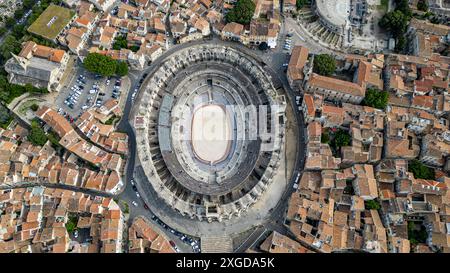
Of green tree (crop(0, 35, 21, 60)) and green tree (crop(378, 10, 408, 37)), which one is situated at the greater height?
green tree (crop(378, 10, 408, 37))

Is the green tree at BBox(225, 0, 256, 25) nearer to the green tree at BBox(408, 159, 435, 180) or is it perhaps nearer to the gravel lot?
the gravel lot

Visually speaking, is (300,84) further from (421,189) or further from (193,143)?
(421,189)

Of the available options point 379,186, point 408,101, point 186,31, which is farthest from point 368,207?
point 186,31

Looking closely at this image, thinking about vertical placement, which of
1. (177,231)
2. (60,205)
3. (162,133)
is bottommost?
(177,231)

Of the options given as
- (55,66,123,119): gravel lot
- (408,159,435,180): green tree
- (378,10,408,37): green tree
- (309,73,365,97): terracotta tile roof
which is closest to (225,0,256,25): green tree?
(309,73,365,97): terracotta tile roof

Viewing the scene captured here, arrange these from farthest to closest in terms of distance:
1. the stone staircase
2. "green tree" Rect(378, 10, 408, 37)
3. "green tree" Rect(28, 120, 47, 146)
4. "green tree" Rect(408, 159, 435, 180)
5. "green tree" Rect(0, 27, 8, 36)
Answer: "green tree" Rect(0, 27, 8, 36), "green tree" Rect(378, 10, 408, 37), "green tree" Rect(28, 120, 47, 146), "green tree" Rect(408, 159, 435, 180), the stone staircase

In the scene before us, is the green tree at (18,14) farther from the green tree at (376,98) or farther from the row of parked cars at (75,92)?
the green tree at (376,98)

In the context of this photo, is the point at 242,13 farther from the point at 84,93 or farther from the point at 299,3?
the point at 84,93
